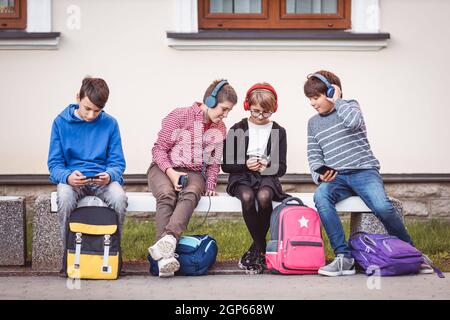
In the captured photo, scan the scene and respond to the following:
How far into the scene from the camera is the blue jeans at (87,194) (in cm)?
596

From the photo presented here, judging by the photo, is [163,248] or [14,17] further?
[14,17]

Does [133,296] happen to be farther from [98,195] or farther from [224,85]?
[224,85]

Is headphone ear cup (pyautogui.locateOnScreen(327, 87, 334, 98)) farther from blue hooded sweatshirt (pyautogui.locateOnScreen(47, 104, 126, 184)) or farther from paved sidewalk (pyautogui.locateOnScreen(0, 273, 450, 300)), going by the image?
blue hooded sweatshirt (pyautogui.locateOnScreen(47, 104, 126, 184))

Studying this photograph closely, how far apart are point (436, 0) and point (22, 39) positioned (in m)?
3.82

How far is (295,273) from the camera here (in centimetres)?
609

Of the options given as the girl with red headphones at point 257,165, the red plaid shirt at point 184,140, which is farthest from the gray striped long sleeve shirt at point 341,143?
the red plaid shirt at point 184,140

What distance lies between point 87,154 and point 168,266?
3.30ft

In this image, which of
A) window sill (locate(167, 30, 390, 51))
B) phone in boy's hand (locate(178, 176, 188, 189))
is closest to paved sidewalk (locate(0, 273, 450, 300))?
phone in boy's hand (locate(178, 176, 188, 189))

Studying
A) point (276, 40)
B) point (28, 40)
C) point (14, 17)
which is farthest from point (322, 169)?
point (14, 17)

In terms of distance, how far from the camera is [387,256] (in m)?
5.95

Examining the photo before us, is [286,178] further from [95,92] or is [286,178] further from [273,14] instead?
[95,92]

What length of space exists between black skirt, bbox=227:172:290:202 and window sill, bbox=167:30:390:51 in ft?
6.80

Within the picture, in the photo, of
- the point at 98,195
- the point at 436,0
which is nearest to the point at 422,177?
the point at 436,0

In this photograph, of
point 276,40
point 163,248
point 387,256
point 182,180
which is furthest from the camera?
point 276,40
